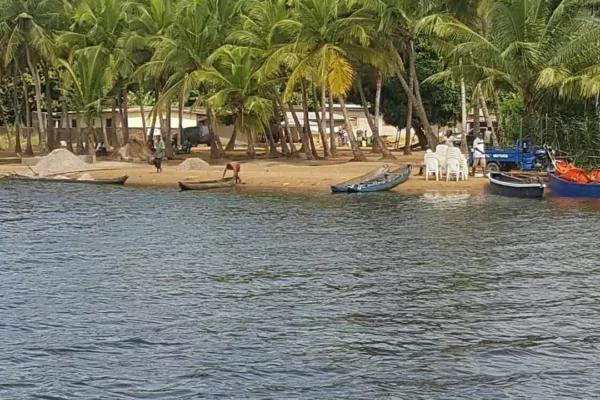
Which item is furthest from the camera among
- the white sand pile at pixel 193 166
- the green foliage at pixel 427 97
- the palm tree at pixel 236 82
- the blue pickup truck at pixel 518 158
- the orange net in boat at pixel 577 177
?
the green foliage at pixel 427 97

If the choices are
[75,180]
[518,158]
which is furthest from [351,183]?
[75,180]

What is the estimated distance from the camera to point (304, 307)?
1418cm

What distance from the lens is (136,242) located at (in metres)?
21.5

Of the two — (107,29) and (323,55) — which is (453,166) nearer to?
(323,55)

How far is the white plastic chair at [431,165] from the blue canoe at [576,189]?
5519mm

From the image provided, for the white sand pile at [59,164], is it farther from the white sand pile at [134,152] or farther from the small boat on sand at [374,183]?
the small boat on sand at [374,183]

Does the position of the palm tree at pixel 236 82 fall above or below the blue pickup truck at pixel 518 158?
above

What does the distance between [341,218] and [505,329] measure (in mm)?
12788

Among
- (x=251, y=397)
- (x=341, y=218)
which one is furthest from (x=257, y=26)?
(x=251, y=397)

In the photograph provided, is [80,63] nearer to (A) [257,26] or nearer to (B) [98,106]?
(B) [98,106]

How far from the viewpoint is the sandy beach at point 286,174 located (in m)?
33.1

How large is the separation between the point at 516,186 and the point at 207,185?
12.0 m

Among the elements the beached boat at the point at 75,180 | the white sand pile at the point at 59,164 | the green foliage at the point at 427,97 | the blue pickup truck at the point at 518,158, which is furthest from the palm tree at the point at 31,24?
the blue pickup truck at the point at 518,158

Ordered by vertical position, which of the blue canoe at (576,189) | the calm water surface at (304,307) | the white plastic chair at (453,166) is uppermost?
the white plastic chair at (453,166)
